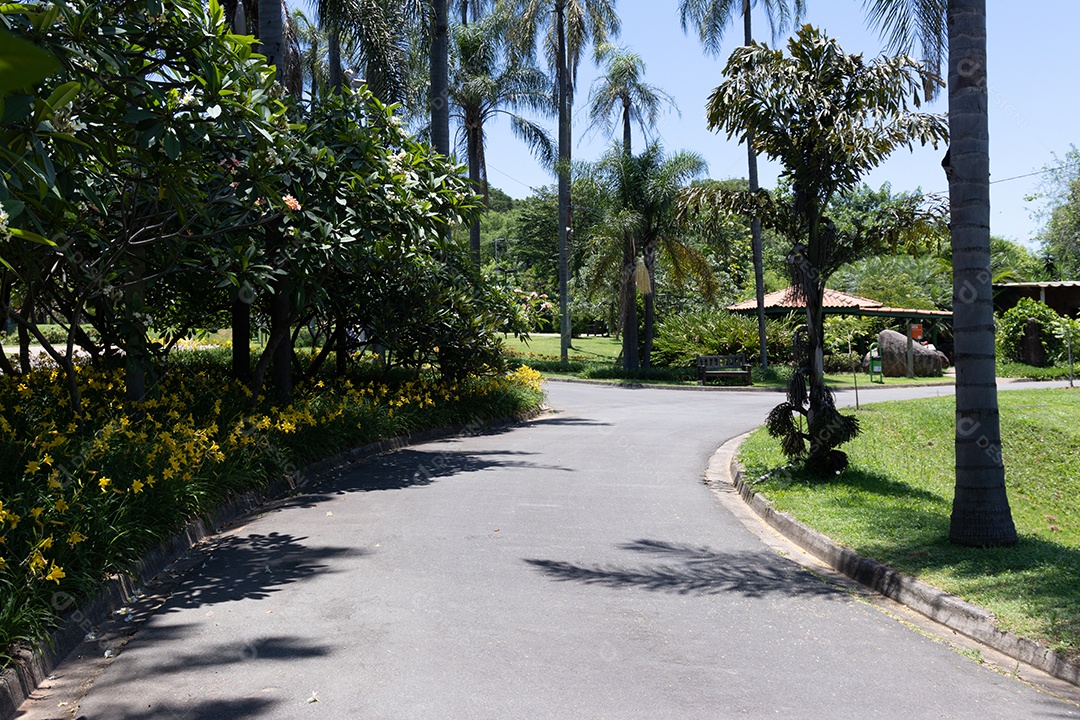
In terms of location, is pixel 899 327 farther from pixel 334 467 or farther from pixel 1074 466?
pixel 334 467

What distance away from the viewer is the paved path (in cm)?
471

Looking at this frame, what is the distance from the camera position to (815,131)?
11.2m

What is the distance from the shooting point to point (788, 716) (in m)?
4.53

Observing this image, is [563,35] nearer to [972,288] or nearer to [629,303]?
[629,303]

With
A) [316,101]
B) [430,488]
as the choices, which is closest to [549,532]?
[430,488]

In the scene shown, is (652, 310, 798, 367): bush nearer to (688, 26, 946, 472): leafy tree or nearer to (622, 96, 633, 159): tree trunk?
(622, 96, 633, 159): tree trunk

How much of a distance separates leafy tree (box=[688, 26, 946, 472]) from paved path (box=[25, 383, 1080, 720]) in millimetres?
2040

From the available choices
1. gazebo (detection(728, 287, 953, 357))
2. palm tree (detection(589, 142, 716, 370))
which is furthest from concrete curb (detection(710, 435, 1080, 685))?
gazebo (detection(728, 287, 953, 357))

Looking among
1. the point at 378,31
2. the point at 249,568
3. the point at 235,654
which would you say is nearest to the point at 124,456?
the point at 249,568

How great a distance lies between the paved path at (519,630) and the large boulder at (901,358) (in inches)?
1034

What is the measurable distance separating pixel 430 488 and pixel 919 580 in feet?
19.1

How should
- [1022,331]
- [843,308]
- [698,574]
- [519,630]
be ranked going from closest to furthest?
[519,630] → [698,574] → [1022,331] → [843,308]

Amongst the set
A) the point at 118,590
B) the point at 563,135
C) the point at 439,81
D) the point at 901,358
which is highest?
the point at 563,135

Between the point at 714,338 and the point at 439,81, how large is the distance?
55.9 feet
